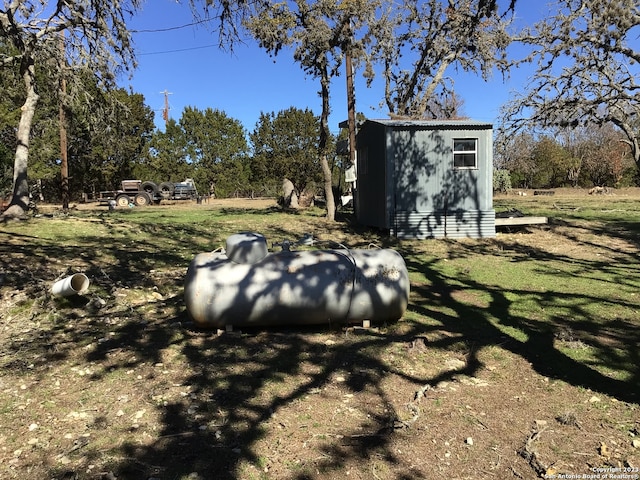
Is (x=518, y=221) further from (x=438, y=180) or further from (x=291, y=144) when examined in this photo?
(x=291, y=144)

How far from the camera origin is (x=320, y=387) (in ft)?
13.0

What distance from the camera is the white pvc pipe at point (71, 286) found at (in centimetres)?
604

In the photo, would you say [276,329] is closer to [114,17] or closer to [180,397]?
[180,397]

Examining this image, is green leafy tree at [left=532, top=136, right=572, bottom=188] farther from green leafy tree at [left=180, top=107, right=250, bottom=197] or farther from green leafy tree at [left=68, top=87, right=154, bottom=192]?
green leafy tree at [left=68, top=87, right=154, bottom=192]

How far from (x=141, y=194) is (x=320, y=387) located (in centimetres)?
2977

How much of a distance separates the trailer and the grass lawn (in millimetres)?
23706

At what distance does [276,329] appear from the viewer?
5.47 metres

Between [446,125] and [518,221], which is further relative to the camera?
[518,221]

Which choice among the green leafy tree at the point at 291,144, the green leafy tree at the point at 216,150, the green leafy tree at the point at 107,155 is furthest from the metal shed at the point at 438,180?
the green leafy tree at the point at 216,150

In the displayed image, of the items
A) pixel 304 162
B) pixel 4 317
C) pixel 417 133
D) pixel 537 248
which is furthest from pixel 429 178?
pixel 304 162

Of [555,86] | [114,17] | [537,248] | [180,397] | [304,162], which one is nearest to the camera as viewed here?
[180,397]

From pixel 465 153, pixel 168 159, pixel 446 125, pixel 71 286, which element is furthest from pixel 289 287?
pixel 168 159

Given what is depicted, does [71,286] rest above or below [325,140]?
below

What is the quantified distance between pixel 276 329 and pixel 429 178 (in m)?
9.66
